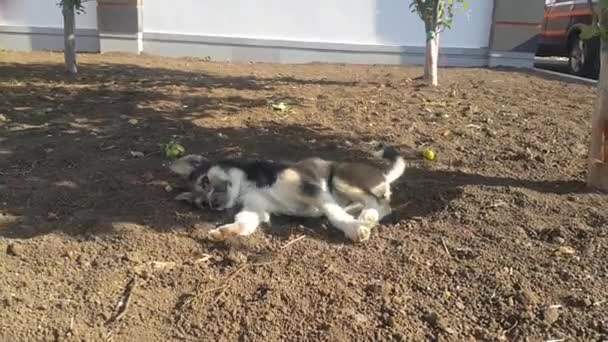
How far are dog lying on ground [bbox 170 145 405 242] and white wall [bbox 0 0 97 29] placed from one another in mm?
9661

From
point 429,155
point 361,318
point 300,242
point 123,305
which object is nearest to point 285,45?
point 429,155

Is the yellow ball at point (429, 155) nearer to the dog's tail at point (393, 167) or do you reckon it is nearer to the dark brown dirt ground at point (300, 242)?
the dark brown dirt ground at point (300, 242)

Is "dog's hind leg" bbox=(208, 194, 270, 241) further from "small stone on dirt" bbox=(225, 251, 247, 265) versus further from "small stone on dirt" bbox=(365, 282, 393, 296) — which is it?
"small stone on dirt" bbox=(365, 282, 393, 296)

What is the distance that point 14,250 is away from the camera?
3592 millimetres

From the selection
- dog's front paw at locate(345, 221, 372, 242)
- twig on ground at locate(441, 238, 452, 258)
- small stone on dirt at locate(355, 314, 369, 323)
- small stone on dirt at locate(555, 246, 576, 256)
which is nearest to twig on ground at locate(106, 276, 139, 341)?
small stone on dirt at locate(355, 314, 369, 323)

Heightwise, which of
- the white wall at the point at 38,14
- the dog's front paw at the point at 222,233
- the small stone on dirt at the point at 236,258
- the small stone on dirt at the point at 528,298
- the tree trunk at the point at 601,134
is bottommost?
the small stone on dirt at the point at 236,258

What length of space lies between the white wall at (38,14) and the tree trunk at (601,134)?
10.9 m

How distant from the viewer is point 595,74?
1166cm

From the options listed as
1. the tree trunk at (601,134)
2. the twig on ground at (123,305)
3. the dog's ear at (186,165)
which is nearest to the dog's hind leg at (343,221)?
the dog's ear at (186,165)

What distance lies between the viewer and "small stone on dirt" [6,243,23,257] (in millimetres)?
3586

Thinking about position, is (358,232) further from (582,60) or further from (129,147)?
(582,60)

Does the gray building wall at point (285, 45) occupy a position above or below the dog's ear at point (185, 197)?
above

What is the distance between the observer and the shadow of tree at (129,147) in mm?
4176

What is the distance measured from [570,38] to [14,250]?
12.2m
